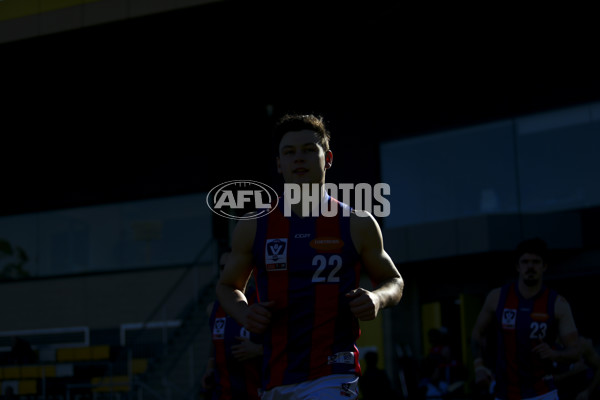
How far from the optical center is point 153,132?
72.3 feet

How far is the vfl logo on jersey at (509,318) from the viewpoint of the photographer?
745 cm

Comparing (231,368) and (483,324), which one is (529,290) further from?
(231,368)

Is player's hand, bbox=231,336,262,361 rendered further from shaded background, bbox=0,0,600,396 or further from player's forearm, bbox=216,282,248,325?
shaded background, bbox=0,0,600,396

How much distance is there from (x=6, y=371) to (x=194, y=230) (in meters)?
5.99

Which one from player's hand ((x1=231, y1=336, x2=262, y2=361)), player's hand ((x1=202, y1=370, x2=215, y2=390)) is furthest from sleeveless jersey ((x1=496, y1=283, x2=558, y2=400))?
player's hand ((x1=202, y1=370, x2=215, y2=390))

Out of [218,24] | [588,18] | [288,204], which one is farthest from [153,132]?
[288,204]

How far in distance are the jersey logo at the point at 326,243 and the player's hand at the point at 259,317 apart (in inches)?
16.0

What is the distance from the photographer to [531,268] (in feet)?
24.6

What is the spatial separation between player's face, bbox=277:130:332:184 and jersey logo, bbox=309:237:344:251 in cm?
34

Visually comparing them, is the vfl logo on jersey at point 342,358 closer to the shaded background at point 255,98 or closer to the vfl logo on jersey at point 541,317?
the vfl logo on jersey at point 541,317

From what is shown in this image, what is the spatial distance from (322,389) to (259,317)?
1.64 ft

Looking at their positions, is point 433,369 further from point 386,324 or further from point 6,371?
point 6,371

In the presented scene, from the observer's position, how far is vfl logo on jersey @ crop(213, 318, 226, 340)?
7.91 metres

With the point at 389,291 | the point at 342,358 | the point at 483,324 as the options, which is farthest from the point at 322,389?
the point at 483,324
